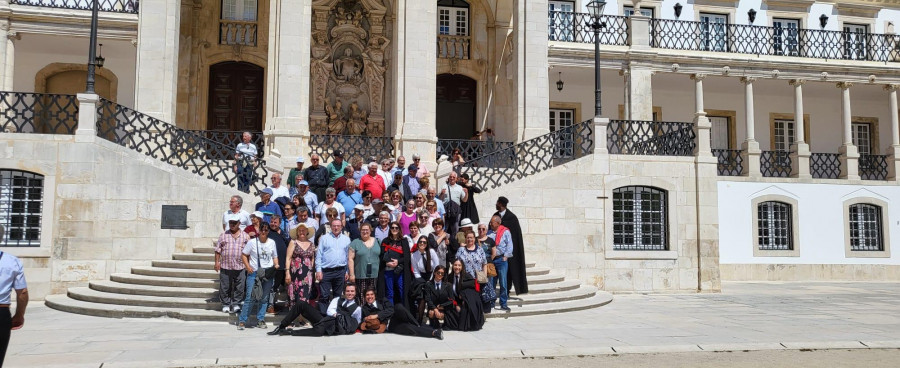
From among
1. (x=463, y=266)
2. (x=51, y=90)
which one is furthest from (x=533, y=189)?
(x=51, y=90)

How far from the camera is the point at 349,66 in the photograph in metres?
21.2

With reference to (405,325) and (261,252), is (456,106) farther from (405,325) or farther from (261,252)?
(405,325)

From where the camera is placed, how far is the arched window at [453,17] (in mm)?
22703

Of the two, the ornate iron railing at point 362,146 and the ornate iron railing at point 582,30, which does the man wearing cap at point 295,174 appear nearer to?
the ornate iron railing at point 362,146

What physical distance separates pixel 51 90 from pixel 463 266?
639 inches

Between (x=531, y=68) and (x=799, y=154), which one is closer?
(x=531, y=68)

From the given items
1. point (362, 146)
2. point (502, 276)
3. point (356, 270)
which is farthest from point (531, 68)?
point (356, 270)

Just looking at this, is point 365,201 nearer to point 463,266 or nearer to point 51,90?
point 463,266

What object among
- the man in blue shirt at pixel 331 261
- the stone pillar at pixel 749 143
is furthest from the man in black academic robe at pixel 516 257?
the stone pillar at pixel 749 143

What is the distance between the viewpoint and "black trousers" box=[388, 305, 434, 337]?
9.37m

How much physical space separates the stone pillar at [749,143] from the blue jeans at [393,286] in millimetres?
16100

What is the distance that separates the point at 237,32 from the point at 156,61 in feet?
15.0

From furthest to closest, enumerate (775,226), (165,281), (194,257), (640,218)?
(775,226), (640,218), (194,257), (165,281)

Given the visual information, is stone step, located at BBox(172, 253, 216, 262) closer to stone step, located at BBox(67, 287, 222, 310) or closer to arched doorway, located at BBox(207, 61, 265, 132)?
stone step, located at BBox(67, 287, 222, 310)
